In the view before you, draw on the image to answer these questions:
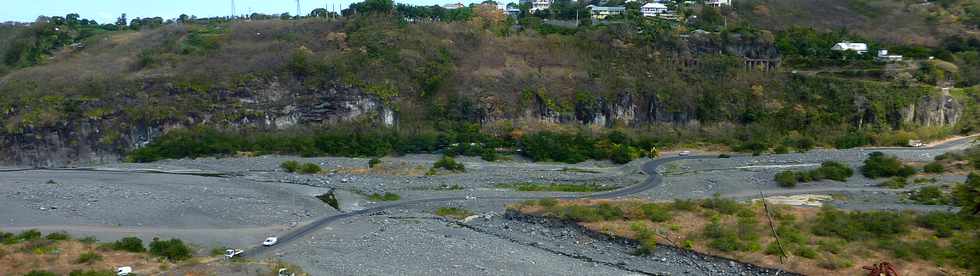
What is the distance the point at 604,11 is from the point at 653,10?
13.3 ft

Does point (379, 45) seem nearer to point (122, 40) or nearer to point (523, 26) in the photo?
point (523, 26)

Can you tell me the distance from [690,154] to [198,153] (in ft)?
83.4

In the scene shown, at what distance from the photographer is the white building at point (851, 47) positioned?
54344mm

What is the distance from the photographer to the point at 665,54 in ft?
176

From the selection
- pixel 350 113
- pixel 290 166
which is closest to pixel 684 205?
pixel 290 166

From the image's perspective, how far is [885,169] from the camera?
35219 mm

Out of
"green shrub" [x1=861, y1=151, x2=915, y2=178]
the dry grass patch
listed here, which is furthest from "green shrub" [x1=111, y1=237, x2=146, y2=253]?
"green shrub" [x1=861, y1=151, x2=915, y2=178]

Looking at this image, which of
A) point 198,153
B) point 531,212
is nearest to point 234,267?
point 531,212

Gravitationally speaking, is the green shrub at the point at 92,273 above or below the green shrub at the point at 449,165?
above

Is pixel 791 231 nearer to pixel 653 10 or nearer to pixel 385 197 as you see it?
pixel 385 197

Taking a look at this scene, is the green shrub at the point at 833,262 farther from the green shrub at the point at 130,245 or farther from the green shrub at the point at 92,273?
the green shrub at the point at 130,245

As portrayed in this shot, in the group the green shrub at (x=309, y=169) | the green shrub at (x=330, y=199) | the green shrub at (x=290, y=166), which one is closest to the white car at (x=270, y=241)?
the green shrub at (x=330, y=199)

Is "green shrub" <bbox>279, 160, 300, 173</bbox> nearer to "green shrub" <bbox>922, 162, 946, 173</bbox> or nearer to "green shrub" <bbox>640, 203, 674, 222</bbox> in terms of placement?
"green shrub" <bbox>640, 203, 674, 222</bbox>

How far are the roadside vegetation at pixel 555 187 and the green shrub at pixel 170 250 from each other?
14194 millimetres
